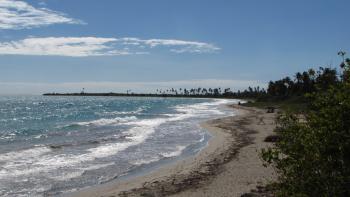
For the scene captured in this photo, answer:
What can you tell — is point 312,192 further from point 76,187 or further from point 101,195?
point 76,187

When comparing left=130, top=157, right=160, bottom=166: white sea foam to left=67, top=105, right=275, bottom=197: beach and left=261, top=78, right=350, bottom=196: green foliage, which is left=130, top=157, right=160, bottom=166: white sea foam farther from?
left=261, top=78, right=350, bottom=196: green foliage

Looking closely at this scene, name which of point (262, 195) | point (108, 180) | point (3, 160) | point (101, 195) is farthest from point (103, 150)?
point (262, 195)

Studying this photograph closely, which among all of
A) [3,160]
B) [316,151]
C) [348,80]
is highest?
[348,80]

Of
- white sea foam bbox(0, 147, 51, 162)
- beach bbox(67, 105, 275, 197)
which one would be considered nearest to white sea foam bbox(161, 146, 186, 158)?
beach bbox(67, 105, 275, 197)

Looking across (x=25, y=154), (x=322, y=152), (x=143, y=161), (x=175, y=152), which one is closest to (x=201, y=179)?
(x=143, y=161)

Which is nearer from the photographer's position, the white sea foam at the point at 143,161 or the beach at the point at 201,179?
the beach at the point at 201,179

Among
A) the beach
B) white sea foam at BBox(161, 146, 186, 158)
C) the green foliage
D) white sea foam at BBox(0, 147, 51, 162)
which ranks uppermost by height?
the green foliage

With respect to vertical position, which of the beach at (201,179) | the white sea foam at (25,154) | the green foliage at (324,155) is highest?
the green foliage at (324,155)

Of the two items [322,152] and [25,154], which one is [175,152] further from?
[322,152]

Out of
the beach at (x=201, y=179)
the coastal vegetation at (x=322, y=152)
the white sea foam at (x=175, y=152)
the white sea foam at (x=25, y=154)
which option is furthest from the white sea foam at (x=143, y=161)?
the coastal vegetation at (x=322, y=152)

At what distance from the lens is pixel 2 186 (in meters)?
16.3

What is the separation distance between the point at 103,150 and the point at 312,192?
21.6 m

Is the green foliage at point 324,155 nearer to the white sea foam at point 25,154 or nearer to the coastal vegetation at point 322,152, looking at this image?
the coastal vegetation at point 322,152

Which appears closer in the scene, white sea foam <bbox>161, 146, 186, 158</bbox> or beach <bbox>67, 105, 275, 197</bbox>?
beach <bbox>67, 105, 275, 197</bbox>
